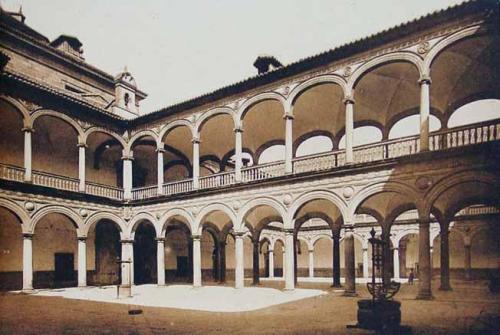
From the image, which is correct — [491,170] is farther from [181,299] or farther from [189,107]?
[189,107]

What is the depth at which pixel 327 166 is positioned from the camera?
14.3 metres

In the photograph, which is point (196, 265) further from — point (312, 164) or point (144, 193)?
point (312, 164)

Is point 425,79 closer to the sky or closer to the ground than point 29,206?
closer to the sky

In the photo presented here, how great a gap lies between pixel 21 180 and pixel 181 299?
26.0 ft

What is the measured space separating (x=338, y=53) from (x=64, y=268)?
14.9 meters

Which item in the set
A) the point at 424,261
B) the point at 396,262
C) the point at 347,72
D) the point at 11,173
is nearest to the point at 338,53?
the point at 347,72

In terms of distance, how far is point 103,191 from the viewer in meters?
18.9

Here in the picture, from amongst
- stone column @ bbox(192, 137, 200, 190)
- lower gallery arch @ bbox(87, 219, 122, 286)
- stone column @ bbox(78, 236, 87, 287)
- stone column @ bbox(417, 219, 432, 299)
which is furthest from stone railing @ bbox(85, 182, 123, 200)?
stone column @ bbox(417, 219, 432, 299)

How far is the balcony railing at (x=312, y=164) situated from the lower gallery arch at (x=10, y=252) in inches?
74.8

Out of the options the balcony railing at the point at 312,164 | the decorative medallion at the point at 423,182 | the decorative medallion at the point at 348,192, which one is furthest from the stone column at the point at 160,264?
the decorative medallion at the point at 423,182

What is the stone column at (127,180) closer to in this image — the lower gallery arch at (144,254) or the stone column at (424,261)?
the lower gallery arch at (144,254)

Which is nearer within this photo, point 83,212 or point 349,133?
point 349,133

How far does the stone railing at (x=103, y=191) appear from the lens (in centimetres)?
1831

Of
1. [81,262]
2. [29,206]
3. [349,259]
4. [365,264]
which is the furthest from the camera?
A: [365,264]
